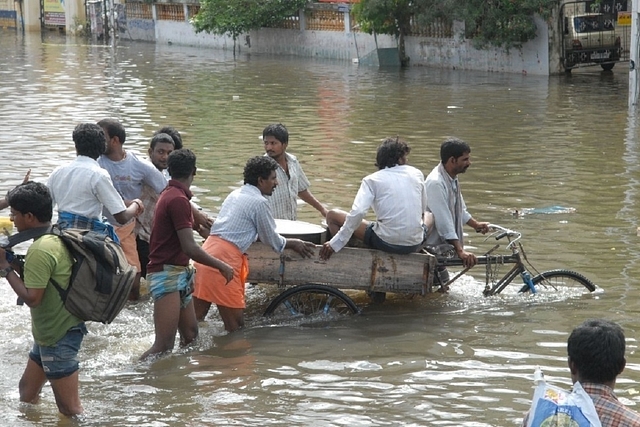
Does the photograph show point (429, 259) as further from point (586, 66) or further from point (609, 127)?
point (586, 66)

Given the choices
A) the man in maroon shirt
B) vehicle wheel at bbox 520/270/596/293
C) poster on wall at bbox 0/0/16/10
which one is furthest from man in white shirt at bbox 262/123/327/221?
poster on wall at bbox 0/0/16/10

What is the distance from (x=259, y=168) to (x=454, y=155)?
61.9 inches

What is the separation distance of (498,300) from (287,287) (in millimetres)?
1736

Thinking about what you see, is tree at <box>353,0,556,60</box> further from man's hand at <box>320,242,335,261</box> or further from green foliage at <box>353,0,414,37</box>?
man's hand at <box>320,242,335,261</box>

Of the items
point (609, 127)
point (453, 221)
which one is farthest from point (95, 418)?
point (609, 127)

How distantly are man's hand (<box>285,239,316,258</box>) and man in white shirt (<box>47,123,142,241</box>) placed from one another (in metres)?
1.21

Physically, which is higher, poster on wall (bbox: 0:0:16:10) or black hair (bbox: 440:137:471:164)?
poster on wall (bbox: 0:0:16:10)

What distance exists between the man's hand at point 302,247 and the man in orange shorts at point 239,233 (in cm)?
18

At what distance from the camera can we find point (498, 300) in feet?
28.7

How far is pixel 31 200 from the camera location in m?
5.74

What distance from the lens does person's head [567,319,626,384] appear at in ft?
13.1

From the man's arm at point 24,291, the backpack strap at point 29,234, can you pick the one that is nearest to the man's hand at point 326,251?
the backpack strap at point 29,234

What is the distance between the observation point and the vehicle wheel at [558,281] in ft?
28.3

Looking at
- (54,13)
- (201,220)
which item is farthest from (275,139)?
(54,13)
